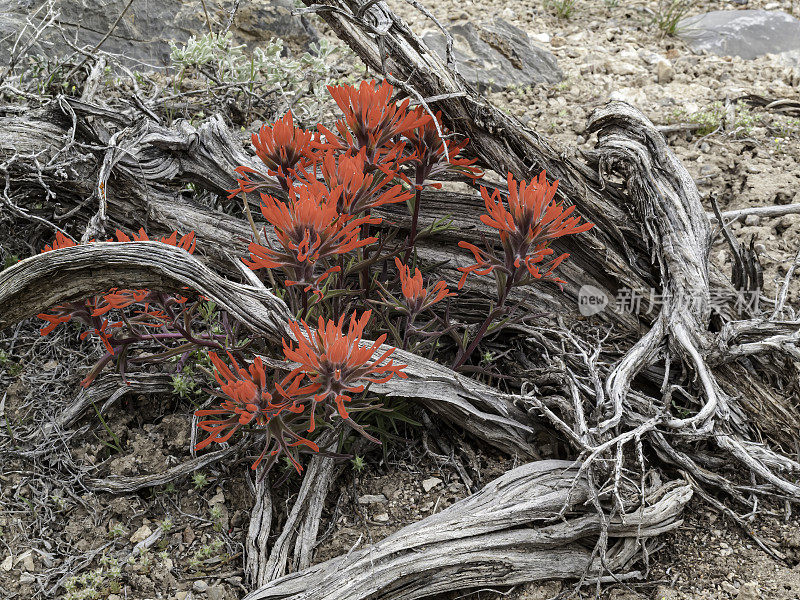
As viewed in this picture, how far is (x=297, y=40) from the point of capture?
3750 mm

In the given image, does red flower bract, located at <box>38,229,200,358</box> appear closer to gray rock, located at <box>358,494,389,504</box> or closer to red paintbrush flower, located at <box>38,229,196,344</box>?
red paintbrush flower, located at <box>38,229,196,344</box>

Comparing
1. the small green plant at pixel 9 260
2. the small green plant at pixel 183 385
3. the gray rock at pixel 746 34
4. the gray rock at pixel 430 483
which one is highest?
the gray rock at pixel 746 34

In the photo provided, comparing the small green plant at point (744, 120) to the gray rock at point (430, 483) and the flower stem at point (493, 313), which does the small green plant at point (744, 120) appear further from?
the gray rock at point (430, 483)

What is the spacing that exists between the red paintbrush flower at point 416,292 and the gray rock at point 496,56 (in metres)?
2.08

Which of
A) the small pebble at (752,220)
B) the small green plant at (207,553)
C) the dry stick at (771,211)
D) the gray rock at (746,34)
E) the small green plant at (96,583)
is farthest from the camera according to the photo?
the gray rock at (746,34)

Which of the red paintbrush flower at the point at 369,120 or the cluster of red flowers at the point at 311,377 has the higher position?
the red paintbrush flower at the point at 369,120

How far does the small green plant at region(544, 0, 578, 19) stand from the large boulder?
170cm

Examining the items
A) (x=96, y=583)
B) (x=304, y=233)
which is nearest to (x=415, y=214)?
(x=304, y=233)

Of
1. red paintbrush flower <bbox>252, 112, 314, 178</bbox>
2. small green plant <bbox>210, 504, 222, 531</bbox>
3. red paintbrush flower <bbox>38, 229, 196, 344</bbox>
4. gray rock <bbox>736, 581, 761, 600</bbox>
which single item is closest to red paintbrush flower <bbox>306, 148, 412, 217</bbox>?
red paintbrush flower <bbox>252, 112, 314, 178</bbox>

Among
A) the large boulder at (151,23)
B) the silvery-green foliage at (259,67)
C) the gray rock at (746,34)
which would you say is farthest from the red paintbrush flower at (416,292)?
the gray rock at (746,34)

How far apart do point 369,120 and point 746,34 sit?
11.2ft

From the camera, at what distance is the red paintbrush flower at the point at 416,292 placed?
68.0 inches

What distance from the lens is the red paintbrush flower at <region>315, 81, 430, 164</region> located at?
1.73 meters

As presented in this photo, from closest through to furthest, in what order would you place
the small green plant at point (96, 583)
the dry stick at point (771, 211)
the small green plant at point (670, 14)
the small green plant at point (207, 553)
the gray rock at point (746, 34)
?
the small green plant at point (96, 583), the small green plant at point (207, 553), the dry stick at point (771, 211), the gray rock at point (746, 34), the small green plant at point (670, 14)
